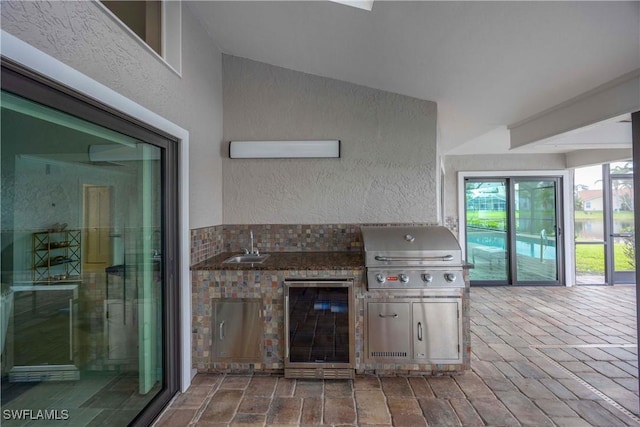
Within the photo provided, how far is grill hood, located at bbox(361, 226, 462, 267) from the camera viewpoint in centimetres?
254

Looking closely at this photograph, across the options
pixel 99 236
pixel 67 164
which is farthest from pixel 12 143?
pixel 99 236

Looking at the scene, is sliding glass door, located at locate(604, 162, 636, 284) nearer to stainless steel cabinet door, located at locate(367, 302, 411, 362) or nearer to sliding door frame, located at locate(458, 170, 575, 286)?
sliding door frame, located at locate(458, 170, 575, 286)

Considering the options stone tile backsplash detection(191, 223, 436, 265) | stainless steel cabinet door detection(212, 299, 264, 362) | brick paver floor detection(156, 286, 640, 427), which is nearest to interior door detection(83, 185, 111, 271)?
stainless steel cabinet door detection(212, 299, 264, 362)

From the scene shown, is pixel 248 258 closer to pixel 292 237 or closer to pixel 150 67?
pixel 292 237

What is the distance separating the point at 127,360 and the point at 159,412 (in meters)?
0.48

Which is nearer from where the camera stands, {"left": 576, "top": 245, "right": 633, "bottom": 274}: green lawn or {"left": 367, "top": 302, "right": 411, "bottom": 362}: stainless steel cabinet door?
{"left": 367, "top": 302, "right": 411, "bottom": 362}: stainless steel cabinet door

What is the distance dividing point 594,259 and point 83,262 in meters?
7.62

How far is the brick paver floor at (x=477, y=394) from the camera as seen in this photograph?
2.04 metres

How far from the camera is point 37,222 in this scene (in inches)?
54.2

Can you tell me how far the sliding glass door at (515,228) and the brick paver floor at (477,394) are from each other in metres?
2.42

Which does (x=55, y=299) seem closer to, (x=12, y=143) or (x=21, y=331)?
(x=21, y=331)

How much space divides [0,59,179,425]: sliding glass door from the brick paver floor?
0.46 metres

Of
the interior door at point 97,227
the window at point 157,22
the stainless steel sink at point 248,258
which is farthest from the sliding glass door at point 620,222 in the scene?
the interior door at point 97,227

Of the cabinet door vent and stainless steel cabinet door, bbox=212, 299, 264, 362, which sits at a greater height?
stainless steel cabinet door, bbox=212, 299, 264, 362
